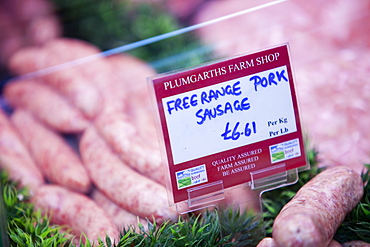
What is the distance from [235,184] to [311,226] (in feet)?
1.10

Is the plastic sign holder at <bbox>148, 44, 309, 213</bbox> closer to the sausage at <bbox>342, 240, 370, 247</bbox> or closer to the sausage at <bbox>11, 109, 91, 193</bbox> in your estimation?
the sausage at <bbox>342, 240, 370, 247</bbox>

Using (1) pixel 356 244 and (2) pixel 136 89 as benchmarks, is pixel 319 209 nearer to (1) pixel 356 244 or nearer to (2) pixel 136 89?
(1) pixel 356 244

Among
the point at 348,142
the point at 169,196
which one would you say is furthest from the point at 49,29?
the point at 348,142

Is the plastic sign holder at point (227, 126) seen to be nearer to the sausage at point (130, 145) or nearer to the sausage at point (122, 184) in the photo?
the sausage at point (122, 184)

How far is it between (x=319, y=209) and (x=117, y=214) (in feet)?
2.63

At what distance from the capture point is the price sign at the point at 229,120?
4.43ft

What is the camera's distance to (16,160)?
1833 millimetres

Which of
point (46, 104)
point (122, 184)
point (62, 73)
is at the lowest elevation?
point (122, 184)

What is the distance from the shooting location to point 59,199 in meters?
1.64

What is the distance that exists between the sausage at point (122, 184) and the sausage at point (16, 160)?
0.82 ft

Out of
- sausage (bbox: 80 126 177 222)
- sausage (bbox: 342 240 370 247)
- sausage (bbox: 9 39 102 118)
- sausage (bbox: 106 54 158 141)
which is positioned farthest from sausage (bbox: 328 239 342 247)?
sausage (bbox: 9 39 102 118)

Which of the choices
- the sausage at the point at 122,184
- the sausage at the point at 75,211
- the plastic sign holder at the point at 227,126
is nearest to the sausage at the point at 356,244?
the plastic sign holder at the point at 227,126

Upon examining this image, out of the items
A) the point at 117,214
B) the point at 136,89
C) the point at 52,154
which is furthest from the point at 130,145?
the point at 136,89

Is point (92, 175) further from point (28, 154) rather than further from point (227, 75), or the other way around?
point (227, 75)
